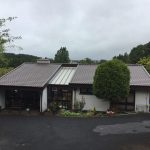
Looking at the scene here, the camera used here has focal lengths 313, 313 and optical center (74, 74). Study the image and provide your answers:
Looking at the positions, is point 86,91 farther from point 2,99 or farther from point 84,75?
point 2,99

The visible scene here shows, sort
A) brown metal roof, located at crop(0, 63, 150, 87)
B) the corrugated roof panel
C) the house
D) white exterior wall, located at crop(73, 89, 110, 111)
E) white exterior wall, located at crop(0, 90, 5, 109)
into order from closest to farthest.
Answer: the house
white exterior wall, located at crop(73, 89, 110, 111)
brown metal roof, located at crop(0, 63, 150, 87)
white exterior wall, located at crop(0, 90, 5, 109)
the corrugated roof panel

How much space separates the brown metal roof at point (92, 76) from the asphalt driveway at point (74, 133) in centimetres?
371

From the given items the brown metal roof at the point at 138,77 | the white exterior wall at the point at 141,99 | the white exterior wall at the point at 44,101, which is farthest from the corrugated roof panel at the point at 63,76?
the white exterior wall at the point at 141,99

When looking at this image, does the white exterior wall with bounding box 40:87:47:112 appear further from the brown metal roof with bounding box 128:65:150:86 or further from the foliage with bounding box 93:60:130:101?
the brown metal roof with bounding box 128:65:150:86

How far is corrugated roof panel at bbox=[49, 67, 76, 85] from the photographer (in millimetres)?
29359

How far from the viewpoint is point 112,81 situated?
26.0 metres

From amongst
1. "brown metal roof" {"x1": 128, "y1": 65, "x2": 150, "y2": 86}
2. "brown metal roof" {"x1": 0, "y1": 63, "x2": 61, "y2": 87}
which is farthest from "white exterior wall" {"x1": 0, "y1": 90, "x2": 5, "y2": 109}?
"brown metal roof" {"x1": 128, "y1": 65, "x2": 150, "y2": 86}

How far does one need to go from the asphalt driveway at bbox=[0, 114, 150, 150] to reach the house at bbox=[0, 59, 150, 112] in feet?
9.03

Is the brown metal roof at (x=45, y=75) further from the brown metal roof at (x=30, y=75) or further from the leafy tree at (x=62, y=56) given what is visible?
the leafy tree at (x=62, y=56)

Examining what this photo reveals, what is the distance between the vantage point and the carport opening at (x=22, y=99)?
95.6 ft

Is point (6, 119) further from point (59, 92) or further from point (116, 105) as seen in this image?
point (116, 105)

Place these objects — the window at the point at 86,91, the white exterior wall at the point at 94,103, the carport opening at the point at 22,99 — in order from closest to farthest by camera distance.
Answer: the white exterior wall at the point at 94,103, the window at the point at 86,91, the carport opening at the point at 22,99

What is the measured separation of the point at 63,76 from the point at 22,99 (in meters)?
4.69

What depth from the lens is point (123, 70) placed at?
2647 centimetres
